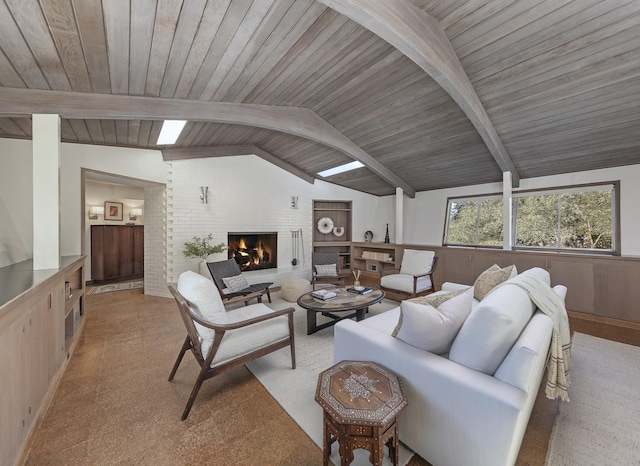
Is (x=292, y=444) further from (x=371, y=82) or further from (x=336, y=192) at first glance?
(x=336, y=192)

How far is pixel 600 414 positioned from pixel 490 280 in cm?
126

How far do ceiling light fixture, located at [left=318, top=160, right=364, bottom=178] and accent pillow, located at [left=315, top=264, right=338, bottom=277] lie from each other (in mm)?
2224

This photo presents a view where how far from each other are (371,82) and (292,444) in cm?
355

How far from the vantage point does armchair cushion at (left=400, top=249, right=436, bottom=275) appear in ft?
14.6

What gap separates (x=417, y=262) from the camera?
4.59 m

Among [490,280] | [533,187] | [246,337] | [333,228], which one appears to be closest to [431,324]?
[246,337]

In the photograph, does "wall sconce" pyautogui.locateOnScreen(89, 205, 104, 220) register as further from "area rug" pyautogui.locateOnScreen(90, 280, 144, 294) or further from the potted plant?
the potted plant

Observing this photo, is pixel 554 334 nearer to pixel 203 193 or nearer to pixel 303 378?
pixel 303 378

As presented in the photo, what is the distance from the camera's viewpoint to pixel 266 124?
3605mm

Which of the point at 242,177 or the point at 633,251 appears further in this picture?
the point at 242,177

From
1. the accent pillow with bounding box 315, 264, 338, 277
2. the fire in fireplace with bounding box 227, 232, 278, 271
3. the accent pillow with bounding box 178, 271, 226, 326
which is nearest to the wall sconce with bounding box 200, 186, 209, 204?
the fire in fireplace with bounding box 227, 232, 278, 271

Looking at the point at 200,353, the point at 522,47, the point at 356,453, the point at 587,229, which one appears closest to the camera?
the point at 356,453

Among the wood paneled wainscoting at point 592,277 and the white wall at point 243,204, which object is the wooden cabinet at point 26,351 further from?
the wood paneled wainscoting at point 592,277

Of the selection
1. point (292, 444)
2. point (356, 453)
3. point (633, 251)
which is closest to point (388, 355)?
point (356, 453)
